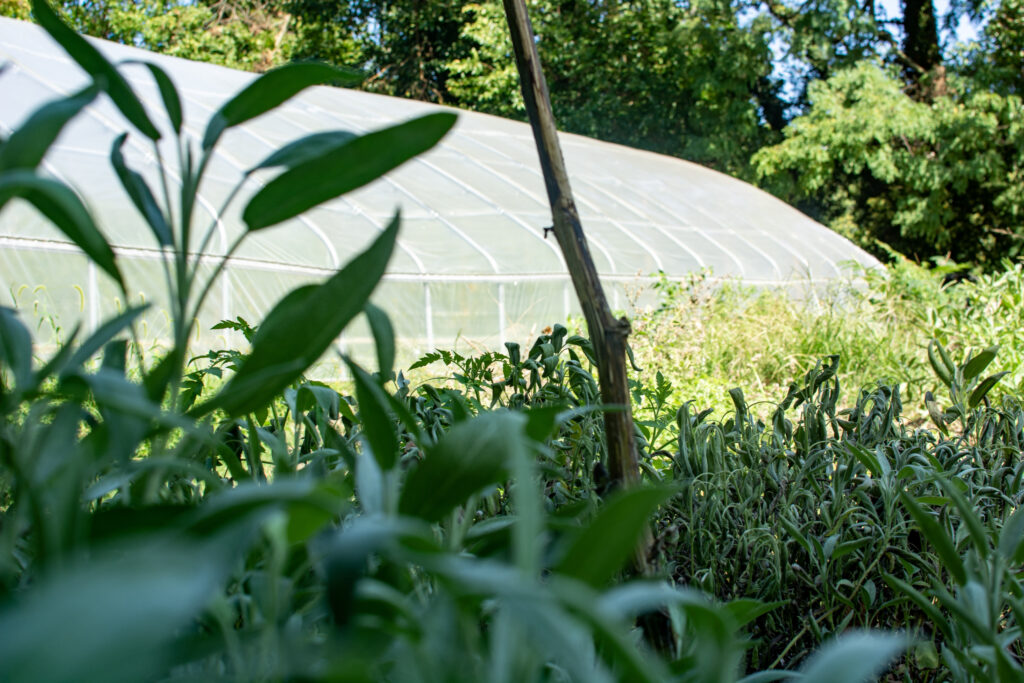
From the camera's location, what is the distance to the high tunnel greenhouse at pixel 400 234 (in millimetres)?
4895

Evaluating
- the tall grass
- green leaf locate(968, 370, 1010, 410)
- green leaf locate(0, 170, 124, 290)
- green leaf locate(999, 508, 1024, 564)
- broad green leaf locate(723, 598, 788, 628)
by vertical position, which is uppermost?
green leaf locate(0, 170, 124, 290)

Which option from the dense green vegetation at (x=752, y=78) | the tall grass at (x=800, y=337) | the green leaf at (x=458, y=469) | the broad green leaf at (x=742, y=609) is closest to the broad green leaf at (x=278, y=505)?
the green leaf at (x=458, y=469)

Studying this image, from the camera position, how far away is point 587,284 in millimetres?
748

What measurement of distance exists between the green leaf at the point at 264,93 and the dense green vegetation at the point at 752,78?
38.7ft

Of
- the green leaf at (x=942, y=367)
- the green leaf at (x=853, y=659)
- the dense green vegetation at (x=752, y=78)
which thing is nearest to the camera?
the green leaf at (x=853, y=659)

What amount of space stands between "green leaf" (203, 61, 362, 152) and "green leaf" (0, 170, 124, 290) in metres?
0.09

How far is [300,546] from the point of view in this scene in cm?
50

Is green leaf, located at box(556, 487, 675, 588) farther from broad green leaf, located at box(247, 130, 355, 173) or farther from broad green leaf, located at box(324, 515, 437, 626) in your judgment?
broad green leaf, located at box(247, 130, 355, 173)

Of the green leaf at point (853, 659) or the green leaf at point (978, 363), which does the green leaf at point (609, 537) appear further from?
the green leaf at point (978, 363)

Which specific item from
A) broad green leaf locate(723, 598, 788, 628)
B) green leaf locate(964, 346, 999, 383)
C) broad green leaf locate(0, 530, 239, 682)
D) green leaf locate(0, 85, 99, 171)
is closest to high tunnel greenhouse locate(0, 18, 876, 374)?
green leaf locate(964, 346, 999, 383)

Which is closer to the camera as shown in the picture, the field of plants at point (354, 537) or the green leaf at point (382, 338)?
the field of plants at point (354, 537)

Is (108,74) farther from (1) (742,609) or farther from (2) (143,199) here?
(1) (742,609)

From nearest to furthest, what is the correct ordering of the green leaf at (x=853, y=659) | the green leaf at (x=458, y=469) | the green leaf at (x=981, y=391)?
the green leaf at (x=853, y=659), the green leaf at (x=458, y=469), the green leaf at (x=981, y=391)

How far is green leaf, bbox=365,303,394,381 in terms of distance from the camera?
0.55 m
